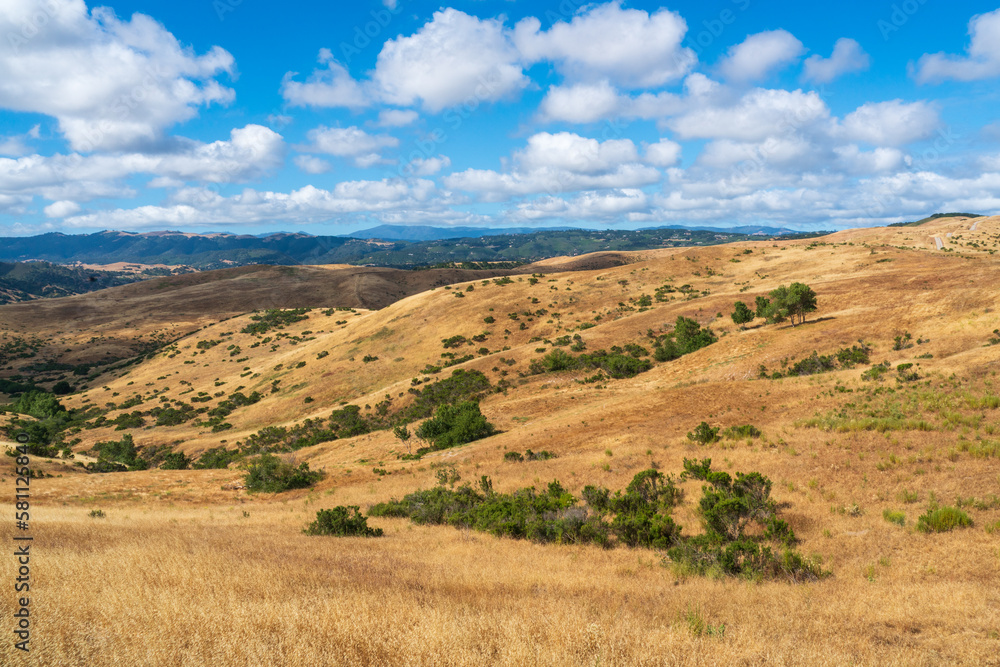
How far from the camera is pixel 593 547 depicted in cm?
1252

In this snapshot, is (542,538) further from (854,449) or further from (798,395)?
(798,395)

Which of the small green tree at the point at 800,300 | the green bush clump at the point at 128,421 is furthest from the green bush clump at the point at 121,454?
the small green tree at the point at 800,300

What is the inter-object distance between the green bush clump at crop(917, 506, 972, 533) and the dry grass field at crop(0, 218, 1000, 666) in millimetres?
339

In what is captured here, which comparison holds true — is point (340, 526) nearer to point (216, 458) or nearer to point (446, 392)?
point (446, 392)

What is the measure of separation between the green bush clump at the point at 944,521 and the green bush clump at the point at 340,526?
1466 cm

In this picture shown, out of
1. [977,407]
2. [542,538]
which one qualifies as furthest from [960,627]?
[977,407]

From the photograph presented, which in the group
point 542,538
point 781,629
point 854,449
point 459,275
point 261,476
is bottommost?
point 261,476

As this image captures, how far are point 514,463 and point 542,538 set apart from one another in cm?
929

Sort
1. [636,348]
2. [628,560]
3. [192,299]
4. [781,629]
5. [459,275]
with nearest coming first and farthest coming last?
[781,629] → [628,560] → [636,348] → [192,299] → [459,275]

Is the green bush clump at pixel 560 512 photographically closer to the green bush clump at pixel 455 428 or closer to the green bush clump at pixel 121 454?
the green bush clump at pixel 455 428

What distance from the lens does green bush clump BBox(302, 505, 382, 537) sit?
14.5 m

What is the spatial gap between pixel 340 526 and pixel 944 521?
16.1 meters

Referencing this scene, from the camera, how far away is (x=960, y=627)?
6891mm

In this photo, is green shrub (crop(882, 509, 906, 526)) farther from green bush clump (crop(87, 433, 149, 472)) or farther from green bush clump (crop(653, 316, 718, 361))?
green bush clump (crop(87, 433, 149, 472))
